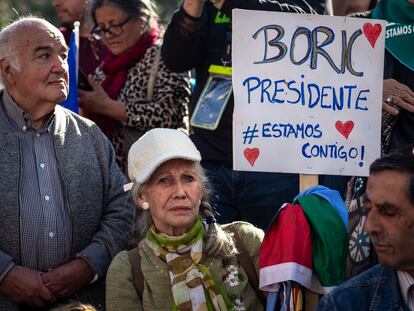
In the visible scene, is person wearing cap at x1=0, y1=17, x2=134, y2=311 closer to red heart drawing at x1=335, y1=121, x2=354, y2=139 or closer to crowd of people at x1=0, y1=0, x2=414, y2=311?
crowd of people at x1=0, y1=0, x2=414, y2=311

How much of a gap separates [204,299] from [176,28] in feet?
5.06

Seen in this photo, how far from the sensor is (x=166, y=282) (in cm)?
455

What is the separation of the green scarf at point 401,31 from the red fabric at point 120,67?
1711mm

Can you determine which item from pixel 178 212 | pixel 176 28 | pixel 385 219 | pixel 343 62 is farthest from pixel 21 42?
pixel 385 219

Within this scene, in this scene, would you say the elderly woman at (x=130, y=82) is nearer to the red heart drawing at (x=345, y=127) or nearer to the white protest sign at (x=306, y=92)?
the white protest sign at (x=306, y=92)

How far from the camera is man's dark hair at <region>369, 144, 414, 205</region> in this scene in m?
3.92

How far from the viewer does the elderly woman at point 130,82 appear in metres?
6.02

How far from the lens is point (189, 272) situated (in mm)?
4516

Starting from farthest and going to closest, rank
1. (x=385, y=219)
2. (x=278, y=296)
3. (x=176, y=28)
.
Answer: (x=176, y=28) → (x=278, y=296) → (x=385, y=219)

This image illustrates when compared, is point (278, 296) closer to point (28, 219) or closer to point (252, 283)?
point (252, 283)

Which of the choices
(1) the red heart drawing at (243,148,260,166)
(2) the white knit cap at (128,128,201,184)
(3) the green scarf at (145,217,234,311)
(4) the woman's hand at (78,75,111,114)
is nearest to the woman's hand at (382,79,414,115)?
(1) the red heart drawing at (243,148,260,166)

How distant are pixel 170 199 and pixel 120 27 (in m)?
1.96

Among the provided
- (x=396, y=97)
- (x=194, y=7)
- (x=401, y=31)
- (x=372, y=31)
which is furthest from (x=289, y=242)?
(x=194, y=7)

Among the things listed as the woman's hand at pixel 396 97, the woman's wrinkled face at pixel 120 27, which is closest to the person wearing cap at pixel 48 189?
the woman's wrinkled face at pixel 120 27
